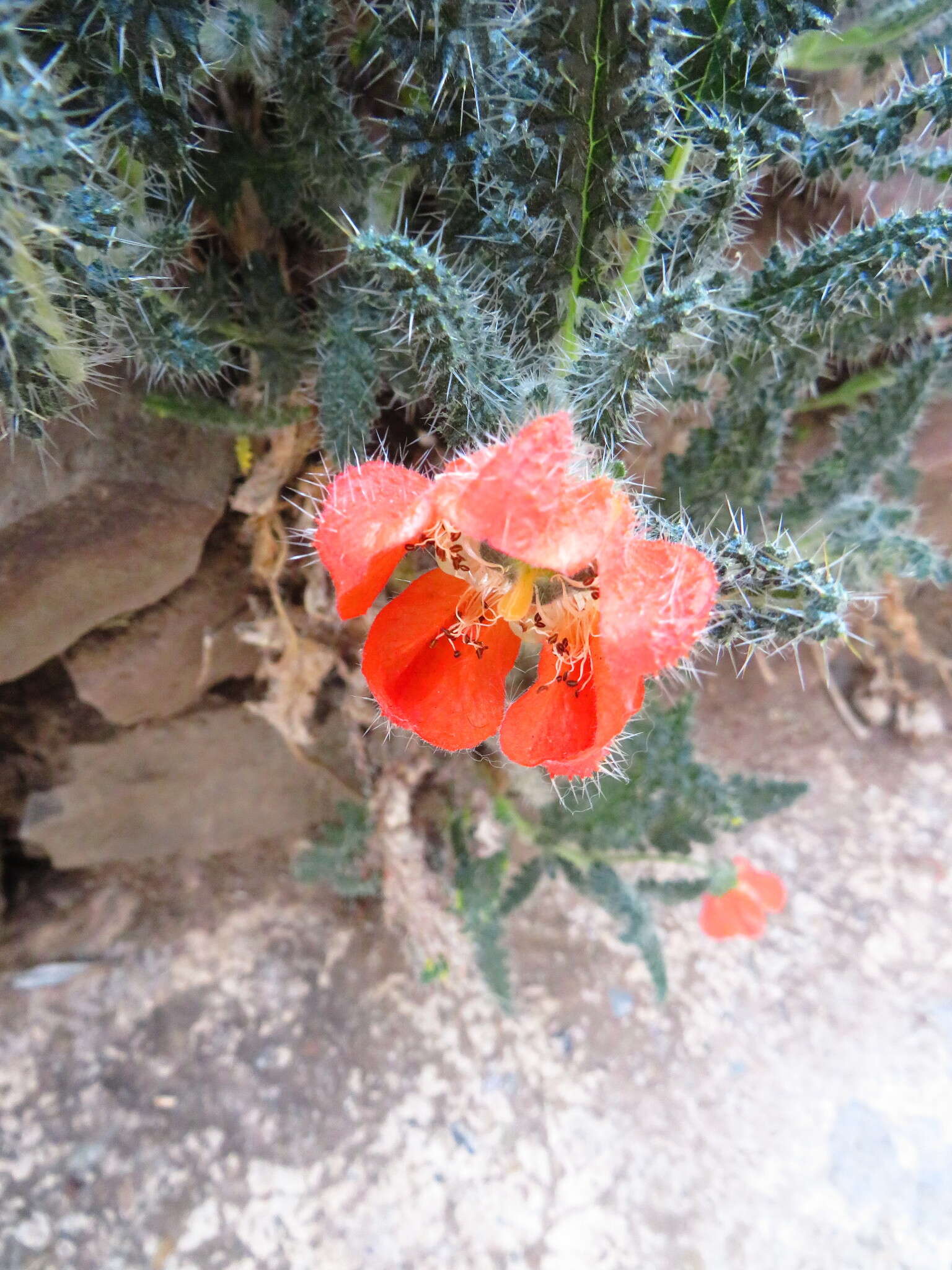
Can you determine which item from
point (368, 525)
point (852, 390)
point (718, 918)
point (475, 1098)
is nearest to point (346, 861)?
point (475, 1098)

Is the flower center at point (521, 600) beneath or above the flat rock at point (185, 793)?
above

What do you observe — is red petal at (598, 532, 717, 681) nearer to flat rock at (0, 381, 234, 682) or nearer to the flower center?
the flower center

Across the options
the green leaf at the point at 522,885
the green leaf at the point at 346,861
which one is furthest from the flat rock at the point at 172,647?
the green leaf at the point at 522,885

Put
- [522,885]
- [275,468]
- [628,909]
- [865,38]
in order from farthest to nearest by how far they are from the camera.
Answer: [522,885] < [628,909] < [275,468] < [865,38]

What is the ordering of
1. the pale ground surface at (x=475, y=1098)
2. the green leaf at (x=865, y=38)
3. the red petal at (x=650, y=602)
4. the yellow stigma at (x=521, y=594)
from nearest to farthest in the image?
the red petal at (x=650, y=602)
the yellow stigma at (x=521, y=594)
the green leaf at (x=865, y=38)
the pale ground surface at (x=475, y=1098)

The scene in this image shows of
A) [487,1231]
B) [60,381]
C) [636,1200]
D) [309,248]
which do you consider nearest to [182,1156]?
[487,1231]

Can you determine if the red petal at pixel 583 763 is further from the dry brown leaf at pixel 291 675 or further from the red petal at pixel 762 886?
the red petal at pixel 762 886

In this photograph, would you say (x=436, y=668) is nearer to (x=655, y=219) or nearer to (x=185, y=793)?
(x=655, y=219)

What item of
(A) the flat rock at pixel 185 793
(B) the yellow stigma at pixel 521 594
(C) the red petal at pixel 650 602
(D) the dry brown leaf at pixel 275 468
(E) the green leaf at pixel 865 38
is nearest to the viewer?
(C) the red petal at pixel 650 602
